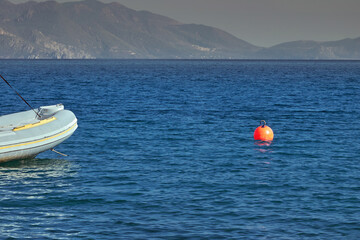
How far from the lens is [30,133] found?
22.1 metres

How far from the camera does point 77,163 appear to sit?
23.3 m

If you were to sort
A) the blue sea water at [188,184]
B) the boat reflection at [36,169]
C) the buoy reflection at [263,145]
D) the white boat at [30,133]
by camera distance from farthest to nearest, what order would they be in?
the buoy reflection at [263,145] → the white boat at [30,133] → the boat reflection at [36,169] → the blue sea water at [188,184]

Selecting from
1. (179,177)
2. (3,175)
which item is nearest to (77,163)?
(3,175)

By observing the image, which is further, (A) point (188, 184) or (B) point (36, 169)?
(B) point (36, 169)

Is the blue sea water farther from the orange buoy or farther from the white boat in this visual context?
the white boat

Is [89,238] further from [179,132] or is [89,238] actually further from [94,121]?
[94,121]

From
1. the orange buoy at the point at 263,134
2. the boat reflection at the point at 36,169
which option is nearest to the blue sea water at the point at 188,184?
the boat reflection at the point at 36,169

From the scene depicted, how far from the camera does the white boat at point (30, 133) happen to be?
21203 mm

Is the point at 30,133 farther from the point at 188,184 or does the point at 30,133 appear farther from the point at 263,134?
the point at 263,134

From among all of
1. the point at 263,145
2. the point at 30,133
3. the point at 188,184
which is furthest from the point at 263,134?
the point at 30,133

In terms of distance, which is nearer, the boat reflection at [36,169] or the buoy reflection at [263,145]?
the boat reflection at [36,169]

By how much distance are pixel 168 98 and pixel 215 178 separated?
37426 mm

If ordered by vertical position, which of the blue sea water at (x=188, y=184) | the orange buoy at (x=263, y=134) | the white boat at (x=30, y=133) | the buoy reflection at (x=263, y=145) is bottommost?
the blue sea water at (x=188, y=184)

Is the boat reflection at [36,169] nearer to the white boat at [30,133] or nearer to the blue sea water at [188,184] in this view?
the blue sea water at [188,184]
